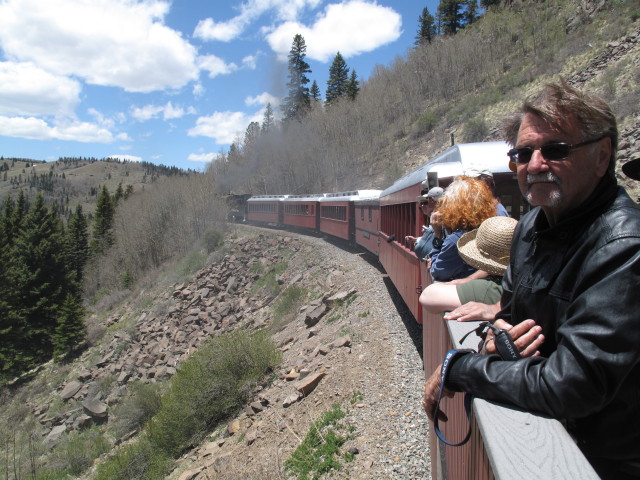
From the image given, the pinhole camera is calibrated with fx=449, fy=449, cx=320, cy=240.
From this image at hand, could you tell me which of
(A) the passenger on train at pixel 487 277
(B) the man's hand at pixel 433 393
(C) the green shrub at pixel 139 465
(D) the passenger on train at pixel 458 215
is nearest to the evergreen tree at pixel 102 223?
(C) the green shrub at pixel 139 465

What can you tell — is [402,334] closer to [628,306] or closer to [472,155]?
[472,155]

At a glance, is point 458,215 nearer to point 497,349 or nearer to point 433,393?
point 433,393

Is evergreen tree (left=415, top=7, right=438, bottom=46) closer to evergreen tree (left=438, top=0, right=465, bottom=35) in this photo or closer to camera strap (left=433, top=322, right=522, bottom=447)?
evergreen tree (left=438, top=0, right=465, bottom=35)

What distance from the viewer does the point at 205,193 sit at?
161 ft

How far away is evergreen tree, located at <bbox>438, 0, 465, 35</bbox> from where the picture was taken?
68812 millimetres

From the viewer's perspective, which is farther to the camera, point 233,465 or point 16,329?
point 16,329

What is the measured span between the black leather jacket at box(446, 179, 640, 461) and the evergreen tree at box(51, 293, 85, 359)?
35.2 meters

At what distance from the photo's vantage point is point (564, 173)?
5.19ft

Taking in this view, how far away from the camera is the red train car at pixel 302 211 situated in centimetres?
3054

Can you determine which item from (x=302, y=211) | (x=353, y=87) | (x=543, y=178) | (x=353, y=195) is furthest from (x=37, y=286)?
(x=353, y=87)

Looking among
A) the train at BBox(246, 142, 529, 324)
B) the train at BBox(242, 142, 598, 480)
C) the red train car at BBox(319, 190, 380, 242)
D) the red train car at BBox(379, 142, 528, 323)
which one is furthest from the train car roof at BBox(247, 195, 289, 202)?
the red train car at BBox(379, 142, 528, 323)

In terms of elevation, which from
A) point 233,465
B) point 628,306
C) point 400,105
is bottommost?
point 233,465

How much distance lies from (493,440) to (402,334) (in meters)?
7.60

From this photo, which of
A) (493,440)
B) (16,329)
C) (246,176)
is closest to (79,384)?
(16,329)
